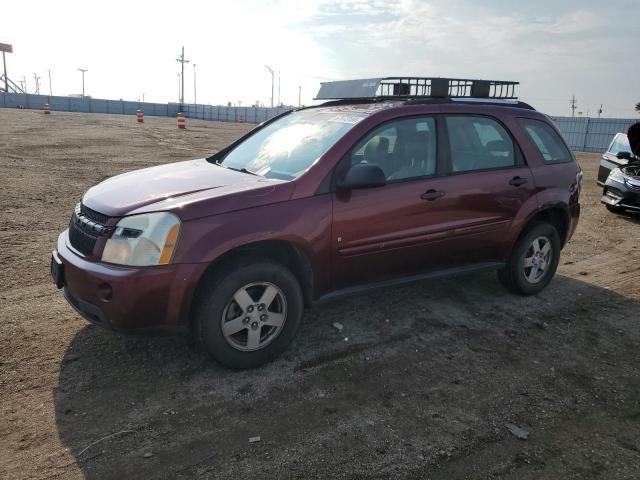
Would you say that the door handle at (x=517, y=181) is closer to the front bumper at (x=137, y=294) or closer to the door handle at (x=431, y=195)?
the door handle at (x=431, y=195)

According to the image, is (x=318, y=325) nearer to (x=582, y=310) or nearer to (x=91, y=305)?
(x=91, y=305)

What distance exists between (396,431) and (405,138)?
2.32 meters

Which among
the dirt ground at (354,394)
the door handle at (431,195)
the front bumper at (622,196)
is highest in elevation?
the door handle at (431,195)

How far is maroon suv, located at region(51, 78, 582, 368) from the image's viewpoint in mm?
3170

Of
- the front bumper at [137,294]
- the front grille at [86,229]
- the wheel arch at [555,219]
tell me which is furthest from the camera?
the wheel arch at [555,219]

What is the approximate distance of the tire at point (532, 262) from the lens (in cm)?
492

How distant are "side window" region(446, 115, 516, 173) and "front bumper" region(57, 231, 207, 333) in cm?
244

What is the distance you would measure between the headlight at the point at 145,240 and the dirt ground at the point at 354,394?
848 millimetres

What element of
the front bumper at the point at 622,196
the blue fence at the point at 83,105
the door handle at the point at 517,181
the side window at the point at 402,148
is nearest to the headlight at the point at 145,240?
the side window at the point at 402,148

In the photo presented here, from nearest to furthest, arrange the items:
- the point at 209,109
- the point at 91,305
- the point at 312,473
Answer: the point at 312,473, the point at 91,305, the point at 209,109

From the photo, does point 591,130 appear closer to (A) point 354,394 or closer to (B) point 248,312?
(A) point 354,394

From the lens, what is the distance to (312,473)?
2.58 m

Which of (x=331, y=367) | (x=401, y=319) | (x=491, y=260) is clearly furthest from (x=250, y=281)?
(x=491, y=260)

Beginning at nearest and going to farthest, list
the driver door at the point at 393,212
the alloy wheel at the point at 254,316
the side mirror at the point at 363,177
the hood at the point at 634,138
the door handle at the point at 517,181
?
the alloy wheel at the point at 254,316 → the side mirror at the point at 363,177 → the driver door at the point at 393,212 → the door handle at the point at 517,181 → the hood at the point at 634,138
